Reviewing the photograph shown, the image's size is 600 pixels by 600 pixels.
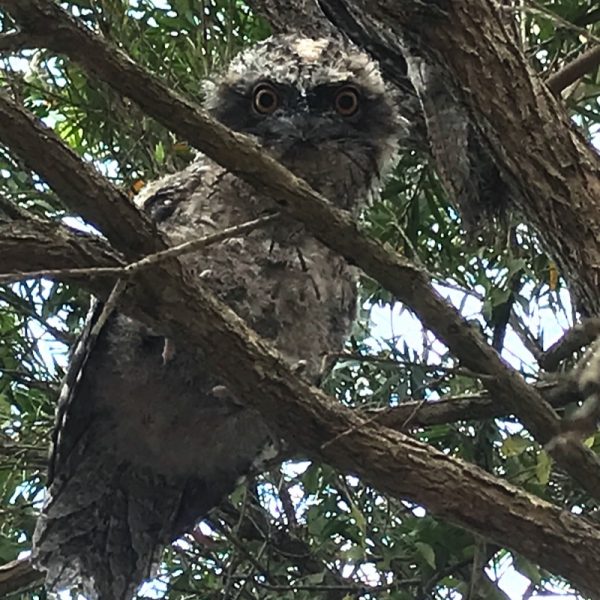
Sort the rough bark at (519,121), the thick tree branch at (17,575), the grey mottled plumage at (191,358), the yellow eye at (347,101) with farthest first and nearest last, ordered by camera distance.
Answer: the yellow eye at (347,101), the grey mottled plumage at (191,358), the thick tree branch at (17,575), the rough bark at (519,121)

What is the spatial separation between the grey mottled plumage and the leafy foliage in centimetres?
6

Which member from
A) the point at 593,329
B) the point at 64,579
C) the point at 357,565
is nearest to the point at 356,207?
the point at 357,565

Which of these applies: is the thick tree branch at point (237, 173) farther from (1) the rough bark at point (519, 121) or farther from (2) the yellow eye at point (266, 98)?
(2) the yellow eye at point (266, 98)

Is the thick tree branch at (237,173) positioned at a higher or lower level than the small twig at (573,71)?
lower

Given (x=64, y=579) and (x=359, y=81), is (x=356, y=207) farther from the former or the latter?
(x=64, y=579)

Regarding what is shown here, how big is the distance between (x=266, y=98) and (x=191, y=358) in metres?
0.40

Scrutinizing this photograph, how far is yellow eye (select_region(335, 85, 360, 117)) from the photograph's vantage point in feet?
5.55

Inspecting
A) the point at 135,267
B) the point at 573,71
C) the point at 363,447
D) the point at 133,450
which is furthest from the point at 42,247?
the point at 133,450

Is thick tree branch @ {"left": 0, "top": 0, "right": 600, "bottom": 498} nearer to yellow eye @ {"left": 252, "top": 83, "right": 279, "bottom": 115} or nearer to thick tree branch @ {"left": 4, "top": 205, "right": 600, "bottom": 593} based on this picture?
thick tree branch @ {"left": 4, "top": 205, "right": 600, "bottom": 593}

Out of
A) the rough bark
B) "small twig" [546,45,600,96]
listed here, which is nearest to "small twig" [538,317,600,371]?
the rough bark

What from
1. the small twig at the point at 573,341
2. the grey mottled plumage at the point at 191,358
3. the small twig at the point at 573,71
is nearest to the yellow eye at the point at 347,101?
the grey mottled plumage at the point at 191,358

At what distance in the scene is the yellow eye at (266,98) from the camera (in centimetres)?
168

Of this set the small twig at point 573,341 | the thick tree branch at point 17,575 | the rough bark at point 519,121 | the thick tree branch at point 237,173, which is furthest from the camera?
the thick tree branch at point 17,575

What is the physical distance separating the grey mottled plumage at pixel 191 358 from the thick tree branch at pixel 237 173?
55 centimetres
